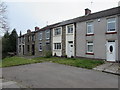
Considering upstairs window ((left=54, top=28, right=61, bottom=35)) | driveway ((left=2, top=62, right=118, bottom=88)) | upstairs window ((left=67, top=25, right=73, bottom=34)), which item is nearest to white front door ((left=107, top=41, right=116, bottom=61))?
driveway ((left=2, top=62, right=118, bottom=88))

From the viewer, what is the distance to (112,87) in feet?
20.0

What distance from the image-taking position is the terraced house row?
545 inches

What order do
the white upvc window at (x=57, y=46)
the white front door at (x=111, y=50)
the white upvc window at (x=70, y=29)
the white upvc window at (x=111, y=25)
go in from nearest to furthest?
the white front door at (x=111, y=50) → the white upvc window at (x=111, y=25) → the white upvc window at (x=70, y=29) → the white upvc window at (x=57, y=46)

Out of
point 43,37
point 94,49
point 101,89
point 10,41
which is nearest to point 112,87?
point 101,89

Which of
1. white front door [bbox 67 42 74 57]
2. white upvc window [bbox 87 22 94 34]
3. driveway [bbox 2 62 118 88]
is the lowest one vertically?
driveway [bbox 2 62 118 88]

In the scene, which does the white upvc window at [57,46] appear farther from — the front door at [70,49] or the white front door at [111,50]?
the white front door at [111,50]

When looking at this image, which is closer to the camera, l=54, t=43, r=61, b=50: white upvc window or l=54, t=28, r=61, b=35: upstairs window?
l=54, t=43, r=61, b=50: white upvc window

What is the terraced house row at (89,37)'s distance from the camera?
545 inches

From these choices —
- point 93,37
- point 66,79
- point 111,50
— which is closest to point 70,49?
point 93,37

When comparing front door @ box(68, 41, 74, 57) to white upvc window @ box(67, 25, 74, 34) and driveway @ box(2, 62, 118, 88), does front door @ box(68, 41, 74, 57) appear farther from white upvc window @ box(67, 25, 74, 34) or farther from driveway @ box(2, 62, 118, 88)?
driveway @ box(2, 62, 118, 88)

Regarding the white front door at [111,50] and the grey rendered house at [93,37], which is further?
the grey rendered house at [93,37]

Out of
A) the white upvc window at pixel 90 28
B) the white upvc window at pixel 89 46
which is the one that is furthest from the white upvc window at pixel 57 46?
the white upvc window at pixel 90 28

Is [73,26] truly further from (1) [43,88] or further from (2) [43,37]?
(1) [43,88]

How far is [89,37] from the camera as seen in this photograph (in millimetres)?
16203
